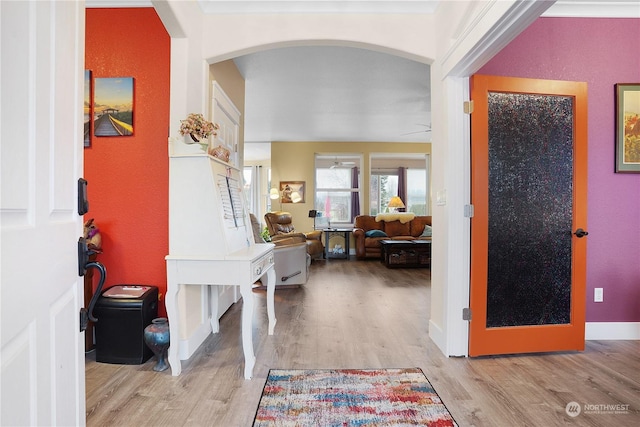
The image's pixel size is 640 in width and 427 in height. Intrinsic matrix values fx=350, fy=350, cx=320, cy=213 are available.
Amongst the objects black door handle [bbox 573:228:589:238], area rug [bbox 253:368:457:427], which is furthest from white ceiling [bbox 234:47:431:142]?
area rug [bbox 253:368:457:427]

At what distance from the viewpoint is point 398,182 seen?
9.55 metres

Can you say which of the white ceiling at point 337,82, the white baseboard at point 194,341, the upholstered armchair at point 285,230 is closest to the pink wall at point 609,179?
the white ceiling at point 337,82

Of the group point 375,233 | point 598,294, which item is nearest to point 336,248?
point 375,233

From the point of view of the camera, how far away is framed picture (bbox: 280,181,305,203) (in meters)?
8.05

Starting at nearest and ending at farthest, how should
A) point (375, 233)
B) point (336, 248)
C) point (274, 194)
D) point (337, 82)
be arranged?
point (337, 82) → point (375, 233) → point (336, 248) → point (274, 194)

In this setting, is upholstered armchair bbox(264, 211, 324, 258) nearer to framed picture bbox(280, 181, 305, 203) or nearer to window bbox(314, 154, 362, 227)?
framed picture bbox(280, 181, 305, 203)

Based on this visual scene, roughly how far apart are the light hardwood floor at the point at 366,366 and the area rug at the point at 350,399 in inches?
3.2

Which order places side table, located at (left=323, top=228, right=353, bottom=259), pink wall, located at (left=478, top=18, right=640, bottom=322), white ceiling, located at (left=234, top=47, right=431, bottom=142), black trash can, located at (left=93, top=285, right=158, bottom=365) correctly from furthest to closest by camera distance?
side table, located at (left=323, top=228, right=353, bottom=259)
white ceiling, located at (left=234, top=47, right=431, bottom=142)
pink wall, located at (left=478, top=18, right=640, bottom=322)
black trash can, located at (left=93, top=285, right=158, bottom=365)

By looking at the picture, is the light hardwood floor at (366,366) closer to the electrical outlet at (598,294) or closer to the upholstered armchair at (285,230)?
the electrical outlet at (598,294)

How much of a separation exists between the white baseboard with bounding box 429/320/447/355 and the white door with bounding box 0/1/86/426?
2294 mm

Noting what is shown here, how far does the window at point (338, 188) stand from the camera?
8547 millimetres

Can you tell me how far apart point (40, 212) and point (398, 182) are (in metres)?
9.25

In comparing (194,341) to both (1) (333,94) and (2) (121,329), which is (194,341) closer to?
(2) (121,329)

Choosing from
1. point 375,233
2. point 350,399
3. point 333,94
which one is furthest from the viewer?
point 375,233
